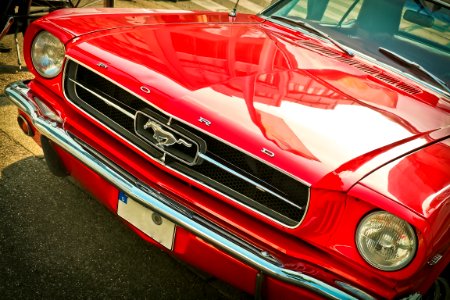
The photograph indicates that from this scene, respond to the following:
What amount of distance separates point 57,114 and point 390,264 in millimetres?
1618

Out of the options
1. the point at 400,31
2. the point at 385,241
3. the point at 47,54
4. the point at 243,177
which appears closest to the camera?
the point at 385,241

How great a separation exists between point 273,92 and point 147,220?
30.2 inches

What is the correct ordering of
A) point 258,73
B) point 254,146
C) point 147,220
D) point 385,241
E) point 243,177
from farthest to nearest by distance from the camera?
point 258,73 < point 147,220 < point 243,177 < point 254,146 < point 385,241

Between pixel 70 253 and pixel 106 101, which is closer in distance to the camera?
pixel 106 101

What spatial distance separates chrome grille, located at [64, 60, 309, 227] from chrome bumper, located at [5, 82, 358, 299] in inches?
5.5

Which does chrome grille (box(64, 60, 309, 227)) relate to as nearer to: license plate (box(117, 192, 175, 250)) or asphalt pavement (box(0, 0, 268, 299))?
license plate (box(117, 192, 175, 250))

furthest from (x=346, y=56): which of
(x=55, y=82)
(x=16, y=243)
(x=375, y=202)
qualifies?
(x=16, y=243)

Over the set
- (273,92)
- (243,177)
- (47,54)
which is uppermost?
(273,92)

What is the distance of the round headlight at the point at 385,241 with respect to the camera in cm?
157

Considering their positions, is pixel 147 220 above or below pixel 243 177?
Answer: below

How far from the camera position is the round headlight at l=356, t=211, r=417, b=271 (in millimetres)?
1567

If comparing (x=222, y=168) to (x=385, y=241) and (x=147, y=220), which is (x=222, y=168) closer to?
(x=147, y=220)

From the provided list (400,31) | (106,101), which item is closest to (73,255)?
A: (106,101)

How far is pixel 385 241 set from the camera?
1598 mm
